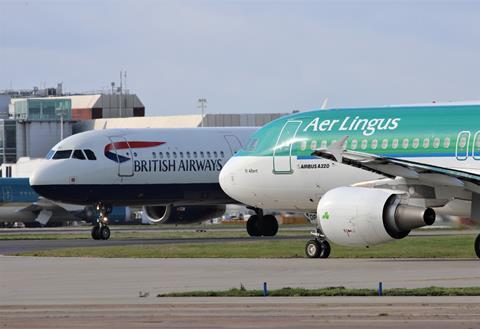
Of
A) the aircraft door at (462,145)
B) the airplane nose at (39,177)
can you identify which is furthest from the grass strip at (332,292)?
the airplane nose at (39,177)

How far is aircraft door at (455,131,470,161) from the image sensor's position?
99.6ft

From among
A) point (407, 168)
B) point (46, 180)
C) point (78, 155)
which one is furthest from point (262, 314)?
point (78, 155)

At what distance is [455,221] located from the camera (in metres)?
30.6

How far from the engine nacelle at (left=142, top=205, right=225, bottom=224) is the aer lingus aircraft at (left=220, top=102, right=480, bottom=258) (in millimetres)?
17023

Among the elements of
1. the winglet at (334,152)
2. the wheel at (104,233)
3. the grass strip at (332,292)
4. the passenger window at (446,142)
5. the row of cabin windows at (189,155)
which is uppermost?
the row of cabin windows at (189,155)

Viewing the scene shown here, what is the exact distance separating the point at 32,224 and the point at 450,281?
219 ft

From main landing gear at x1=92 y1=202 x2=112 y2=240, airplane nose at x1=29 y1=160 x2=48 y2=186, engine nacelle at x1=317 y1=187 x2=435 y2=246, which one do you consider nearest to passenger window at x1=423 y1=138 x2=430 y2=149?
engine nacelle at x1=317 y1=187 x2=435 y2=246

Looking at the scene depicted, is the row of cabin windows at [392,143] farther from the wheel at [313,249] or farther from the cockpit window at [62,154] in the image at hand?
the cockpit window at [62,154]

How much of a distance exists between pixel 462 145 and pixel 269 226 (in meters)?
20.7

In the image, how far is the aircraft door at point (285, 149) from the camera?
111ft

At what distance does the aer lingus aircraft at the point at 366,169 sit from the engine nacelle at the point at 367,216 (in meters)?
0.02

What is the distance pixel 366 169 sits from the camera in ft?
97.6

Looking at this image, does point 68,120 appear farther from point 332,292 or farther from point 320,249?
point 332,292

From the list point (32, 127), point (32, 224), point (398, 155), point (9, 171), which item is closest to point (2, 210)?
point (32, 224)
